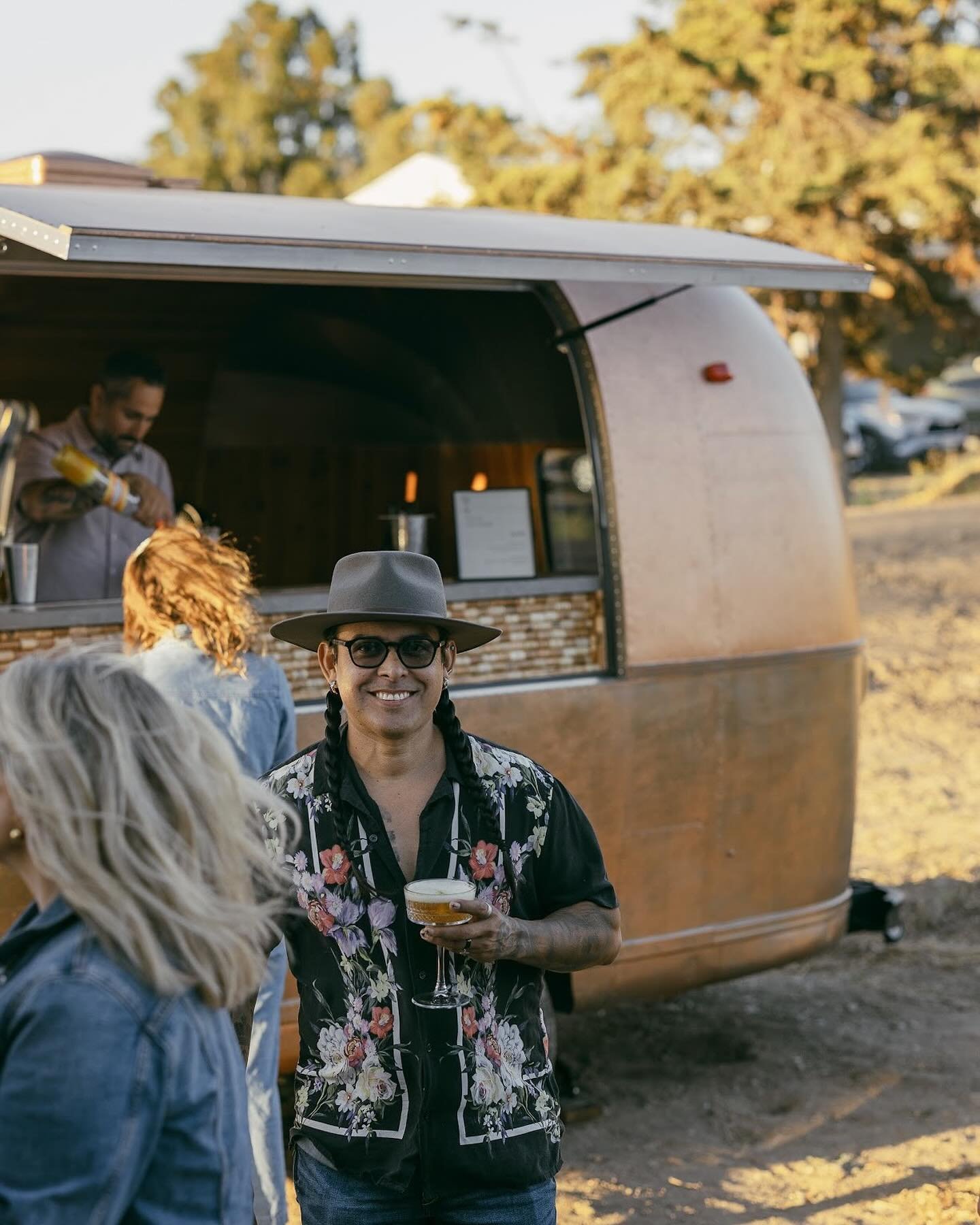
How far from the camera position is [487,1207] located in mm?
2613

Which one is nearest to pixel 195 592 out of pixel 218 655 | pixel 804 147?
pixel 218 655

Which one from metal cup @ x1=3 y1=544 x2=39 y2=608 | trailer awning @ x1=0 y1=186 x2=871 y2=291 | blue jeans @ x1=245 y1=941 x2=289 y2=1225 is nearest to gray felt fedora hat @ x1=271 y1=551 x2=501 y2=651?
A: trailer awning @ x1=0 y1=186 x2=871 y2=291

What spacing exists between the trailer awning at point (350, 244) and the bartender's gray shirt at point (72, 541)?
107 centimetres

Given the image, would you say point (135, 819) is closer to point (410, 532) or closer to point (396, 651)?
point (396, 651)

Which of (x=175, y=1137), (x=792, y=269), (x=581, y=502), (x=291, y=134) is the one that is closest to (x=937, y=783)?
(x=581, y=502)

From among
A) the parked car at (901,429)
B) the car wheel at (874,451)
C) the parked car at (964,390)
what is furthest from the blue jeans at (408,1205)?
the parked car at (964,390)

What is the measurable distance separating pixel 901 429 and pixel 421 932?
23.0 meters

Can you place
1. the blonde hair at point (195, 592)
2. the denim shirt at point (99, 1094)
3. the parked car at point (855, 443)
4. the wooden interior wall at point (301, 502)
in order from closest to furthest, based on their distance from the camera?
1. the denim shirt at point (99, 1094)
2. the blonde hair at point (195, 592)
3. the wooden interior wall at point (301, 502)
4. the parked car at point (855, 443)

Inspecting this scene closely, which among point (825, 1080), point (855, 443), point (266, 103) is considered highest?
point (266, 103)

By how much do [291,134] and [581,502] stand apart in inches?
1382

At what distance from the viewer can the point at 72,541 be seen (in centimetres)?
564

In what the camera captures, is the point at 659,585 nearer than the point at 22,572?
No

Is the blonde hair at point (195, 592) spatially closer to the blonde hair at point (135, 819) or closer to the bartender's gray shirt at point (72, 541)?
the bartender's gray shirt at point (72, 541)

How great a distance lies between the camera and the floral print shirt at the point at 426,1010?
261cm
